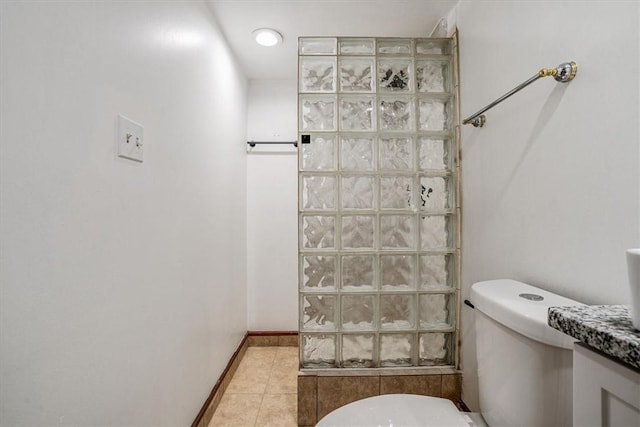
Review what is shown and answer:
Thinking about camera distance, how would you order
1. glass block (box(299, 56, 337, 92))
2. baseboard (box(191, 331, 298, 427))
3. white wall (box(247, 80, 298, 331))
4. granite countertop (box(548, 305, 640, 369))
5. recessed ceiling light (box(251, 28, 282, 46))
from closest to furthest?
granite countertop (box(548, 305, 640, 369)) < baseboard (box(191, 331, 298, 427)) < glass block (box(299, 56, 337, 92)) < recessed ceiling light (box(251, 28, 282, 46)) < white wall (box(247, 80, 298, 331))

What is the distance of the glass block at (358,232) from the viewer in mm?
1471

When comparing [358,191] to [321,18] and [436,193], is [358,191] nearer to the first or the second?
[436,193]

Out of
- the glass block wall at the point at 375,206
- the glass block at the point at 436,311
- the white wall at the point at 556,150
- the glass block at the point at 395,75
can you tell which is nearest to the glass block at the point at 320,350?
the glass block wall at the point at 375,206

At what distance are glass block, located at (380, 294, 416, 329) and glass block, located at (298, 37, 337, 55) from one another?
1.34 m

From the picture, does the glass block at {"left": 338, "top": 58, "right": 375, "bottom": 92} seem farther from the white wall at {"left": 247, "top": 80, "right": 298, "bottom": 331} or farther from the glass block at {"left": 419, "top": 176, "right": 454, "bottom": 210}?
the white wall at {"left": 247, "top": 80, "right": 298, "bottom": 331}

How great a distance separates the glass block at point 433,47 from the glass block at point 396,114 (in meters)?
0.28

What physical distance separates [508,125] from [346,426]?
1226 millimetres

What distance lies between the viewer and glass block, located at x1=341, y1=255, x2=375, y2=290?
58.2 inches

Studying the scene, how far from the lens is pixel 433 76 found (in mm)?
1502

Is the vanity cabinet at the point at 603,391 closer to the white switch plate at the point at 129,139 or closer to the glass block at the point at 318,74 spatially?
the white switch plate at the point at 129,139

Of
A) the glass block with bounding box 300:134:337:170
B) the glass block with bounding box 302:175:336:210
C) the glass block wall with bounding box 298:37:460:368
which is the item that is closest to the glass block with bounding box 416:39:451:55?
the glass block wall with bounding box 298:37:460:368

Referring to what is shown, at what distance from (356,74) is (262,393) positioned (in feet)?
6.28

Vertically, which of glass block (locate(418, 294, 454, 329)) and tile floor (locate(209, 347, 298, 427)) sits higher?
glass block (locate(418, 294, 454, 329))

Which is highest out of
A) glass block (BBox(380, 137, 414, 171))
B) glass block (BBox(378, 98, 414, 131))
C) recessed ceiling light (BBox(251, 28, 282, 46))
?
recessed ceiling light (BBox(251, 28, 282, 46))
